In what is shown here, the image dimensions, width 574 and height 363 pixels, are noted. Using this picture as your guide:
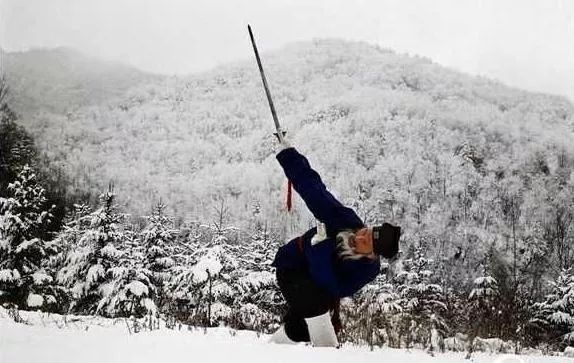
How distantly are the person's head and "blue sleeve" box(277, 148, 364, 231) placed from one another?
15cm

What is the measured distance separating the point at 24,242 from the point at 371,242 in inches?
596

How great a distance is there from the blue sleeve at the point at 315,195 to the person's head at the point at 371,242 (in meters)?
0.15

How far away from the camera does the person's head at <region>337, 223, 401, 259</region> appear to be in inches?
127

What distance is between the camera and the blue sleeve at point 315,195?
3.54 meters

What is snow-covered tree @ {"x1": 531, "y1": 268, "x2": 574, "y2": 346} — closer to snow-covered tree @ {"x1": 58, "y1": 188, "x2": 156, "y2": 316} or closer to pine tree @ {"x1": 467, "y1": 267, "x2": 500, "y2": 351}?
pine tree @ {"x1": 467, "y1": 267, "x2": 500, "y2": 351}

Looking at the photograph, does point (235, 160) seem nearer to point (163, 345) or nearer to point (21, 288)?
point (21, 288)

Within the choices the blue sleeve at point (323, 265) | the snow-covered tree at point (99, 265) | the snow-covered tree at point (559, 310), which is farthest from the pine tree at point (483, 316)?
the snow-covered tree at point (99, 265)

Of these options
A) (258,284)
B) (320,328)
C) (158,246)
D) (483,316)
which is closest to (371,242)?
(320,328)

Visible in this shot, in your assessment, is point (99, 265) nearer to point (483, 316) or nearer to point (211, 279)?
point (211, 279)

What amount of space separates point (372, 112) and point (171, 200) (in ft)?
273

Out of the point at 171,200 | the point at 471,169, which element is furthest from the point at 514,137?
the point at 171,200

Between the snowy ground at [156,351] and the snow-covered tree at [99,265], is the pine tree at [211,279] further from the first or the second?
the snowy ground at [156,351]

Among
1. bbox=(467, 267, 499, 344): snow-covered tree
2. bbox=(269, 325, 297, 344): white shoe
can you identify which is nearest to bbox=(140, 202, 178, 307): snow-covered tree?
bbox=(467, 267, 499, 344): snow-covered tree

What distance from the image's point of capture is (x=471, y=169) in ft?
448
